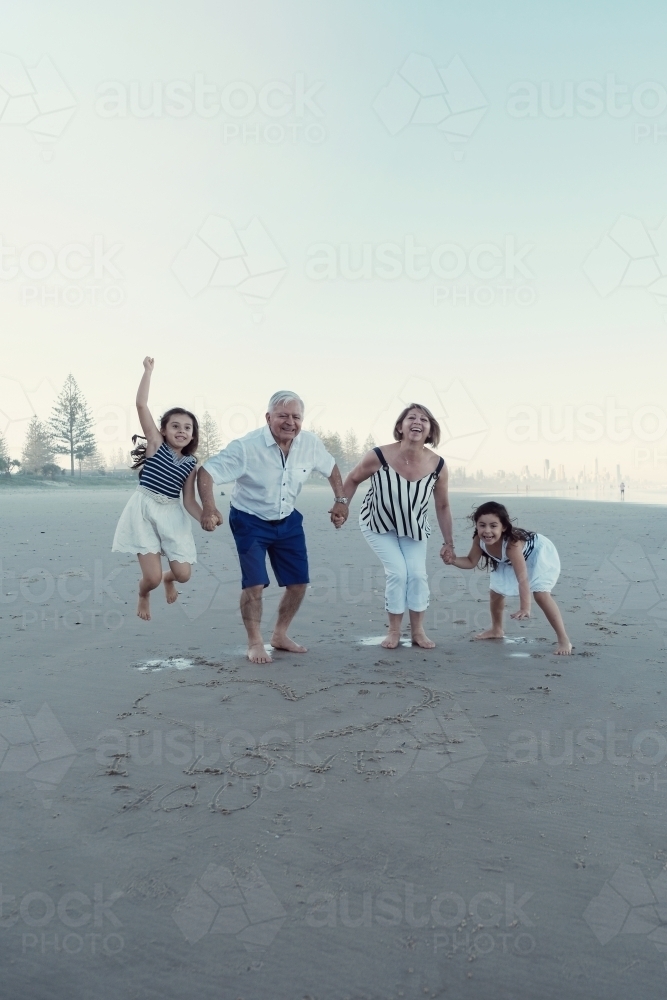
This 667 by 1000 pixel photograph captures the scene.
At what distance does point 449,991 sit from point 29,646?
429 centimetres

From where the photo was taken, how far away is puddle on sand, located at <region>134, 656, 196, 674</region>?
4.95 m

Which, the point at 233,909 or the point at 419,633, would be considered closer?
the point at 233,909

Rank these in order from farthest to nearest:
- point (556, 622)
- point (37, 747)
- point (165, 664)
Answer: point (556, 622) < point (165, 664) < point (37, 747)

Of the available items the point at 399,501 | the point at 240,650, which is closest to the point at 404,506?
the point at 399,501

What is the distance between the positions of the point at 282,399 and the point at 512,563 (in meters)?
2.14

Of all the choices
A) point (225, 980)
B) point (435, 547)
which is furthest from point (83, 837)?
point (435, 547)

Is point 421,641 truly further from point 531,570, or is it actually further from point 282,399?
point 282,399

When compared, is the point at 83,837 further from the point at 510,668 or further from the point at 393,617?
the point at 393,617

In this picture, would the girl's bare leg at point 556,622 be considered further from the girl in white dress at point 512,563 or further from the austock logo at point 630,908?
the austock logo at point 630,908

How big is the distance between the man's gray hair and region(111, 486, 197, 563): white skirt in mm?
1025

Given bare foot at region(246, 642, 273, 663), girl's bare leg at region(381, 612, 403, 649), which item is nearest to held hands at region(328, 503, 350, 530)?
girl's bare leg at region(381, 612, 403, 649)

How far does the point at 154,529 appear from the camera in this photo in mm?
5297

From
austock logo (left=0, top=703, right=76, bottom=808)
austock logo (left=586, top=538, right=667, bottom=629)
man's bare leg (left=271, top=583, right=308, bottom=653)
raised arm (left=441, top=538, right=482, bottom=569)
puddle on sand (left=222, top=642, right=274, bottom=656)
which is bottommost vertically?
austock logo (left=586, top=538, right=667, bottom=629)

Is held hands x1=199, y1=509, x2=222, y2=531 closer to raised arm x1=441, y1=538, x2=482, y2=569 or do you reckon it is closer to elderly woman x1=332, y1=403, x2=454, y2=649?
elderly woman x1=332, y1=403, x2=454, y2=649
